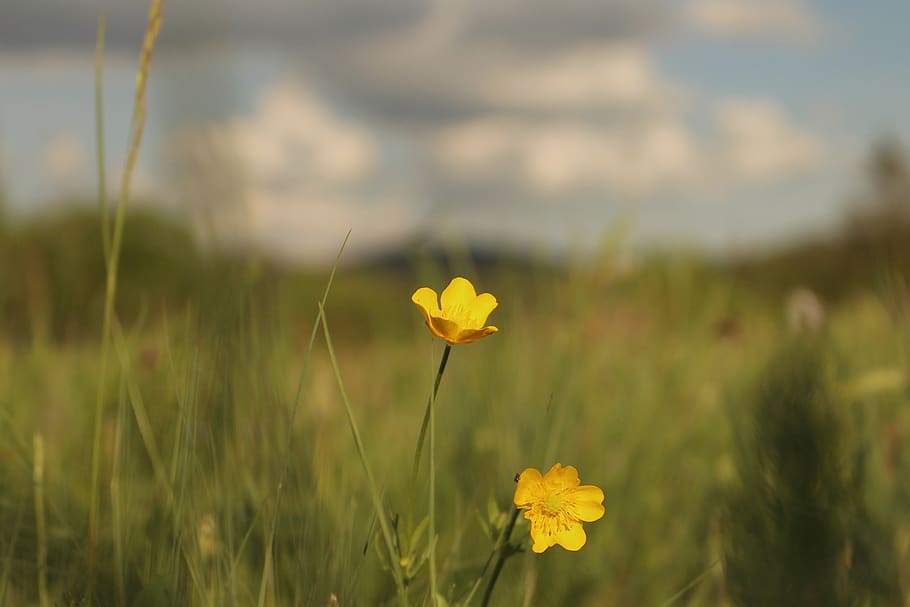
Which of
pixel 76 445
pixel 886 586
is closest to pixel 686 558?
pixel 886 586

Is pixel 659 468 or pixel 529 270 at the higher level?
pixel 529 270

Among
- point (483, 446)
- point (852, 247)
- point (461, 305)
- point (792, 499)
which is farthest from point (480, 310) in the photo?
point (852, 247)

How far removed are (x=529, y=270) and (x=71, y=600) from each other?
1.86m

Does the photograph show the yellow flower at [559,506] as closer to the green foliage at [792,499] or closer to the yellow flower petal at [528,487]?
the yellow flower petal at [528,487]

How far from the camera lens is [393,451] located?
1.94 m

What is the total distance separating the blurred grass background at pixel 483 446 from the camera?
32.3 inches

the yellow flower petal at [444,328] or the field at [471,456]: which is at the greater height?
the yellow flower petal at [444,328]

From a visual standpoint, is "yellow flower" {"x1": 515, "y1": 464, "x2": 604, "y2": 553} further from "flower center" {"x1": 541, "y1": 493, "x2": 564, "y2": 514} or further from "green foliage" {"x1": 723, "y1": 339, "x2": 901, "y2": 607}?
"green foliage" {"x1": 723, "y1": 339, "x2": 901, "y2": 607}

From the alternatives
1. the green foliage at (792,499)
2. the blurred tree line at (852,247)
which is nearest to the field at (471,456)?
the green foliage at (792,499)

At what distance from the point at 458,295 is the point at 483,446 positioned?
3.46ft

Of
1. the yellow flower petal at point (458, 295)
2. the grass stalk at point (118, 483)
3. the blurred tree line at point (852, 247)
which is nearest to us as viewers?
the yellow flower petal at point (458, 295)

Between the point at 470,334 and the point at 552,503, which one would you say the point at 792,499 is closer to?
the point at 552,503

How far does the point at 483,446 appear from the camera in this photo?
1.78 metres

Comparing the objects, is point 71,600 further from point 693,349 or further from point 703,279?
point 703,279
